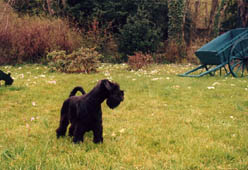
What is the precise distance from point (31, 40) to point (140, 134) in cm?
1131

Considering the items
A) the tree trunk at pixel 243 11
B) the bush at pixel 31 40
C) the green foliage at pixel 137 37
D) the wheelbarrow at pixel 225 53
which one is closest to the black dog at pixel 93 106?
the wheelbarrow at pixel 225 53

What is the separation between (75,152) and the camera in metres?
2.91

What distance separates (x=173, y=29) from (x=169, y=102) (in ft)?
46.9

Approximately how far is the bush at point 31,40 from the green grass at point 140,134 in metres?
7.37

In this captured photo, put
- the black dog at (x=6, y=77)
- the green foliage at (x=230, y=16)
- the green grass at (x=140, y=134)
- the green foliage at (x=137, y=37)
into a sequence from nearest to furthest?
the green grass at (x=140, y=134)
the black dog at (x=6, y=77)
the green foliage at (x=137, y=37)
the green foliage at (x=230, y=16)

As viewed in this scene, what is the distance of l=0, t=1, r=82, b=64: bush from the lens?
1309 centimetres

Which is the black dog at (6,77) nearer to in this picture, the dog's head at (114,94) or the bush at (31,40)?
the dog's head at (114,94)

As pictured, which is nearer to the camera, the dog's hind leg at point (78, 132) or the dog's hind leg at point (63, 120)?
the dog's hind leg at point (78, 132)

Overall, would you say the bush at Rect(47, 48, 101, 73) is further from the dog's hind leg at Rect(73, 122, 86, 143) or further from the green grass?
the dog's hind leg at Rect(73, 122, 86, 143)

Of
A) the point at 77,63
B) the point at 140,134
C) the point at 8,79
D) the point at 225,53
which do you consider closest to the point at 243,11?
the point at 225,53

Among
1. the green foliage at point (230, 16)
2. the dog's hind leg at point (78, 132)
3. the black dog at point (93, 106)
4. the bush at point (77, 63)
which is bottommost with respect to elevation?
the bush at point (77, 63)

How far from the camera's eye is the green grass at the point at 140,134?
2.72 metres

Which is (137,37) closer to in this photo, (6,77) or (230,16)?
(230,16)

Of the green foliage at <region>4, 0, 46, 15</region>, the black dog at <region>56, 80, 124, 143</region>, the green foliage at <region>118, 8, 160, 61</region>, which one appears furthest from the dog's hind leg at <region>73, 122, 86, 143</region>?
the green foliage at <region>4, 0, 46, 15</region>
